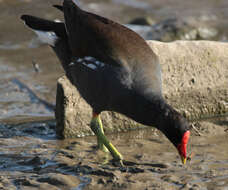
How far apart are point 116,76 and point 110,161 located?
0.90 meters

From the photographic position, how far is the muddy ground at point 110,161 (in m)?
4.35

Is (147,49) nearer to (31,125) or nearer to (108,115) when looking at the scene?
(108,115)

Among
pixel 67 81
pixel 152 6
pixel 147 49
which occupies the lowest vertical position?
pixel 152 6

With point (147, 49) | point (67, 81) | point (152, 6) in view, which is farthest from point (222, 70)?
point (152, 6)

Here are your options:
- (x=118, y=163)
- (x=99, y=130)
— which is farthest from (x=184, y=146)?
(x=99, y=130)

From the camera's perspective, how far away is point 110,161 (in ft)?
16.5

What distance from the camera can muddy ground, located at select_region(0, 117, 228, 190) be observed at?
435 centimetres

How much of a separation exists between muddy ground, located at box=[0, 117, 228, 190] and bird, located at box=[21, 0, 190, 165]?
0.22m

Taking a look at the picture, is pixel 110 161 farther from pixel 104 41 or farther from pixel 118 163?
pixel 104 41

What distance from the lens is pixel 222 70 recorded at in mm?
6324

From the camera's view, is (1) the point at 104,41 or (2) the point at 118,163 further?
(1) the point at 104,41

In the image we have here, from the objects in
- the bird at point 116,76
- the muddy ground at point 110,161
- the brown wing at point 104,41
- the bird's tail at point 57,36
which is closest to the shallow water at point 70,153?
the muddy ground at point 110,161

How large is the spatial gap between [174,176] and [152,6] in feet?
34.2

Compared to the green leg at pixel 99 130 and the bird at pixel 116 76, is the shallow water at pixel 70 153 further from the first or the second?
the bird at pixel 116 76
